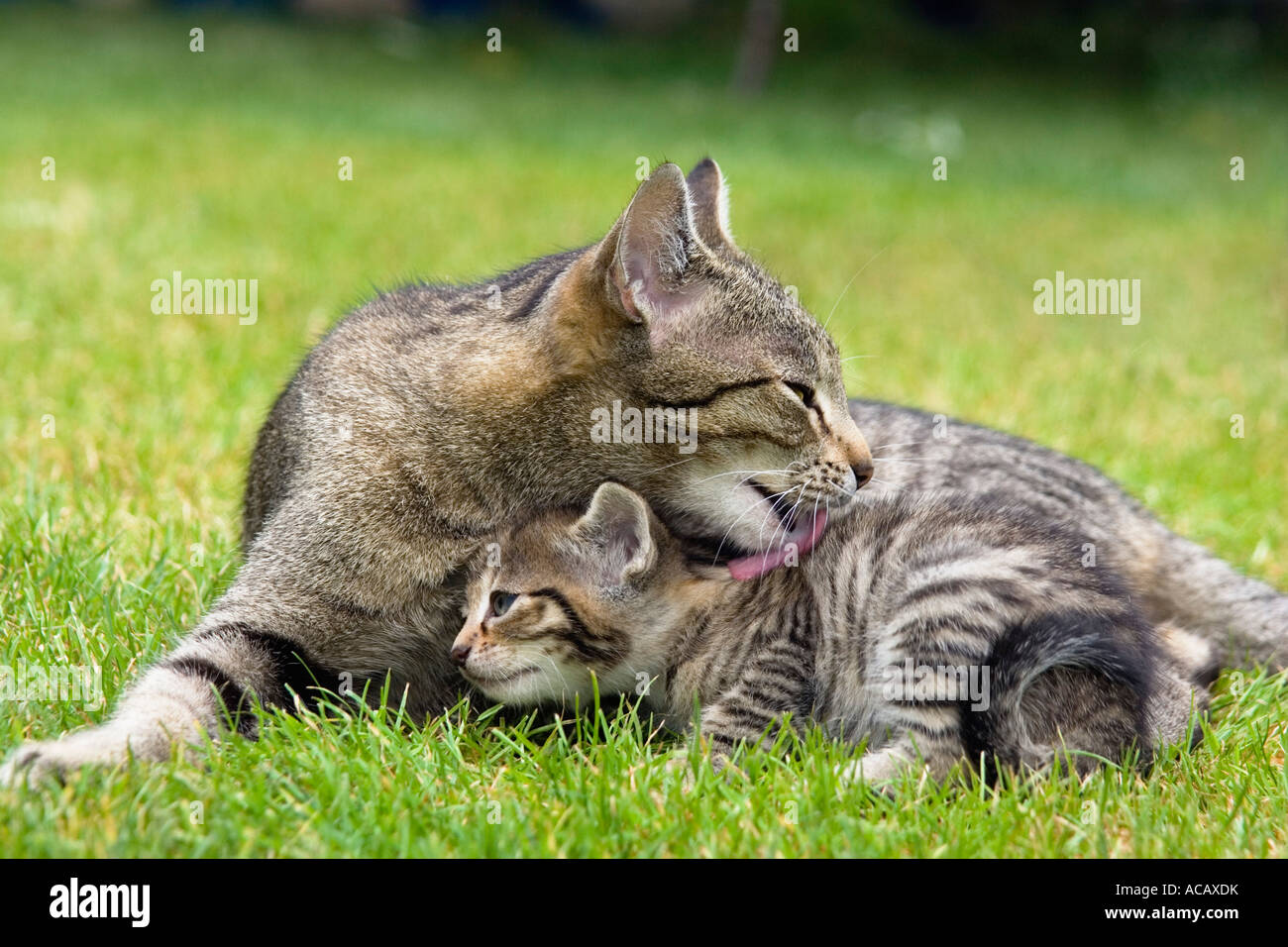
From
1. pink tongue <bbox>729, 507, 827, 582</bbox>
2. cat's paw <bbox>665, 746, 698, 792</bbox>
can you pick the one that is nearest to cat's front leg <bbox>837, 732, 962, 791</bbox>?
cat's paw <bbox>665, 746, 698, 792</bbox>

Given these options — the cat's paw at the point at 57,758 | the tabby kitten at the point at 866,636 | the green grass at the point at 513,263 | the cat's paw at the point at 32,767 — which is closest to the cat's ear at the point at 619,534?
the tabby kitten at the point at 866,636

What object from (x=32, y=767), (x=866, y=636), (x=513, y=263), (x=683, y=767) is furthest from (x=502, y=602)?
(x=513, y=263)

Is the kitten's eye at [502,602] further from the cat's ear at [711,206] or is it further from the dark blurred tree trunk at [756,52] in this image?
the dark blurred tree trunk at [756,52]

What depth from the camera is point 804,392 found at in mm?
3867

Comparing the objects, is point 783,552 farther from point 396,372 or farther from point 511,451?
point 396,372

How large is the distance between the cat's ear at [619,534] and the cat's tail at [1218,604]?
1.70m

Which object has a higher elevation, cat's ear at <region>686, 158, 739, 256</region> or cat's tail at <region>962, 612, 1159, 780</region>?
cat's ear at <region>686, 158, 739, 256</region>

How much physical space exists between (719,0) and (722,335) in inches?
937

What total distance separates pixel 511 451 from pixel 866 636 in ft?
3.57

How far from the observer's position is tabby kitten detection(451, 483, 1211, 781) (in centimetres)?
331

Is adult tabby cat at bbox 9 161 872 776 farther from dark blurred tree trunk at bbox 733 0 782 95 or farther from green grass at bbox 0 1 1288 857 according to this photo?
dark blurred tree trunk at bbox 733 0 782 95

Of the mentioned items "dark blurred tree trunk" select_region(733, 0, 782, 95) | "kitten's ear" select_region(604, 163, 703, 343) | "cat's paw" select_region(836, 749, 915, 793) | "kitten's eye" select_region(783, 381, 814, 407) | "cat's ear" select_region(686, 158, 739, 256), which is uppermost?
"dark blurred tree trunk" select_region(733, 0, 782, 95)

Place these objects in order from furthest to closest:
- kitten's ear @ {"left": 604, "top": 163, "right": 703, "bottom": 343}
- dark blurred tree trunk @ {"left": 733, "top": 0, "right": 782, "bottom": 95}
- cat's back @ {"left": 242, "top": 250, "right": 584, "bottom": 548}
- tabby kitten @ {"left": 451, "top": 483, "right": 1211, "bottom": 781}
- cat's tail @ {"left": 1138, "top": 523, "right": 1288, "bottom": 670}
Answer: dark blurred tree trunk @ {"left": 733, "top": 0, "right": 782, "bottom": 95}, cat's tail @ {"left": 1138, "top": 523, "right": 1288, "bottom": 670}, cat's back @ {"left": 242, "top": 250, "right": 584, "bottom": 548}, kitten's ear @ {"left": 604, "top": 163, "right": 703, "bottom": 343}, tabby kitten @ {"left": 451, "top": 483, "right": 1211, "bottom": 781}

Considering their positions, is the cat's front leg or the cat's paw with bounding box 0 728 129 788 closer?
the cat's paw with bounding box 0 728 129 788
